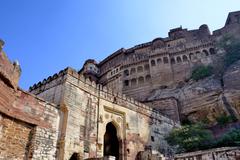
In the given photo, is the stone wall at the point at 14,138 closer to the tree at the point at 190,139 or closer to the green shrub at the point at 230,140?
the tree at the point at 190,139

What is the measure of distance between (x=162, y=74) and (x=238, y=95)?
1478 cm

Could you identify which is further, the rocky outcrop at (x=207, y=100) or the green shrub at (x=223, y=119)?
the rocky outcrop at (x=207, y=100)

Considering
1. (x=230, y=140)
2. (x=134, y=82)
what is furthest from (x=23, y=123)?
(x=134, y=82)

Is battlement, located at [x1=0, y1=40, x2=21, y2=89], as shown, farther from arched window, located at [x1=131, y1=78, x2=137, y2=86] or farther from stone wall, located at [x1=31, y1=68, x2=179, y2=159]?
arched window, located at [x1=131, y1=78, x2=137, y2=86]

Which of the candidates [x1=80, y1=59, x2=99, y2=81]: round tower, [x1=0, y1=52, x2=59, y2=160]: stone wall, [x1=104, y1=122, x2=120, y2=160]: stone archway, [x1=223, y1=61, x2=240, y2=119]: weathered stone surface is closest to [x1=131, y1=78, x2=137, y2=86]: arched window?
[x1=80, y1=59, x2=99, y2=81]: round tower

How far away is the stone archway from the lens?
49.7 ft

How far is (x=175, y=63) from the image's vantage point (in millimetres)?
34781

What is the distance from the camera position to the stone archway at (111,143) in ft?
49.7

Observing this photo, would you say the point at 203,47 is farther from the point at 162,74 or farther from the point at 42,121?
the point at 42,121

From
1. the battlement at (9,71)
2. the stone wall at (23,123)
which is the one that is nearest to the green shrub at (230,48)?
the stone wall at (23,123)

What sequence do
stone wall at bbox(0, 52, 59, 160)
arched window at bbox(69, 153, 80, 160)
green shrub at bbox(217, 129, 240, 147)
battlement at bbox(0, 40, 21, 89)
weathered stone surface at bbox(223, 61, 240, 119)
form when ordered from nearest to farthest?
battlement at bbox(0, 40, 21, 89)
stone wall at bbox(0, 52, 59, 160)
arched window at bbox(69, 153, 80, 160)
green shrub at bbox(217, 129, 240, 147)
weathered stone surface at bbox(223, 61, 240, 119)

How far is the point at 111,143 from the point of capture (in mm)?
15664

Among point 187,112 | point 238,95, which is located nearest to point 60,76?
point 187,112

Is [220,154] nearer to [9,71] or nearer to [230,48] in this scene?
[9,71]
